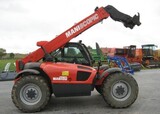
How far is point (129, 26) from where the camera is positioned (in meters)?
10.7

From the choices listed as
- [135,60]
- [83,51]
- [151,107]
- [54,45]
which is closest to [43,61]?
[54,45]

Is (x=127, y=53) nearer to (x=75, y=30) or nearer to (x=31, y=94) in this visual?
(x=75, y=30)

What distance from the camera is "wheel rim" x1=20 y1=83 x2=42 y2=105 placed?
30.6 ft

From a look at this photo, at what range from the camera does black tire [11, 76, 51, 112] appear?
923 cm

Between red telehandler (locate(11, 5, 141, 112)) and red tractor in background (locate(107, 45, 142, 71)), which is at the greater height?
red tractor in background (locate(107, 45, 142, 71))

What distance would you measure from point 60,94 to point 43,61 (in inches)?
54.6

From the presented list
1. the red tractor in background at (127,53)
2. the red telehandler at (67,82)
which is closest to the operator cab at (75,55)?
the red telehandler at (67,82)

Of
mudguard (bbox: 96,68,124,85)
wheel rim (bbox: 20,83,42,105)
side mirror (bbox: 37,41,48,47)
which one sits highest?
side mirror (bbox: 37,41,48,47)

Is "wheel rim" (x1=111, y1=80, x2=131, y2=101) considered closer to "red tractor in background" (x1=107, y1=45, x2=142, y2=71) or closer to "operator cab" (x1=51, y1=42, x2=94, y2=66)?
"operator cab" (x1=51, y1=42, x2=94, y2=66)

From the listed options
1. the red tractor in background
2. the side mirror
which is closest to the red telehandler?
the side mirror

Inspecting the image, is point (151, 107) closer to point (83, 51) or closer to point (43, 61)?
point (83, 51)

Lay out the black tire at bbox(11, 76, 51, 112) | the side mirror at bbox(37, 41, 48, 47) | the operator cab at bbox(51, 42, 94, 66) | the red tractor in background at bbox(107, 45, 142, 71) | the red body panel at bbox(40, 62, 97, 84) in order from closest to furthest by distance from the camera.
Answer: the black tire at bbox(11, 76, 51, 112), the red body panel at bbox(40, 62, 97, 84), the operator cab at bbox(51, 42, 94, 66), the side mirror at bbox(37, 41, 48, 47), the red tractor in background at bbox(107, 45, 142, 71)

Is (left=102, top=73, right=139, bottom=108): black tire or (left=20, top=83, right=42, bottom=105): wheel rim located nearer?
(left=20, top=83, right=42, bottom=105): wheel rim

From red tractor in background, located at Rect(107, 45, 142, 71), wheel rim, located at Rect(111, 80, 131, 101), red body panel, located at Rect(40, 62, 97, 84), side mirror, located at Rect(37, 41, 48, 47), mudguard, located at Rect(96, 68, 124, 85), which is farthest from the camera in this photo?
red tractor in background, located at Rect(107, 45, 142, 71)
